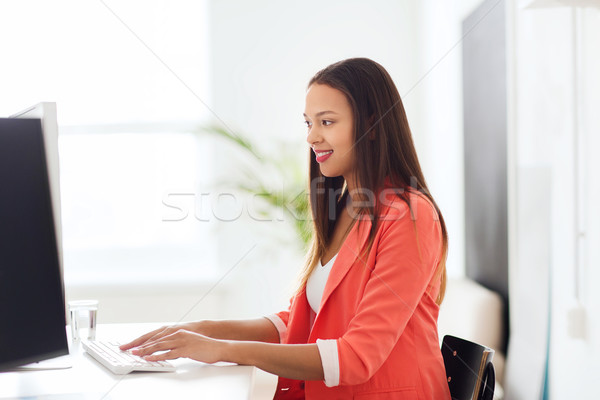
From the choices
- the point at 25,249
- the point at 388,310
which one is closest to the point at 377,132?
the point at 388,310

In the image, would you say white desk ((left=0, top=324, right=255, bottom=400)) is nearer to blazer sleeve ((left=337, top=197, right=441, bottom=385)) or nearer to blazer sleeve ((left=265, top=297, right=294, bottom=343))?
blazer sleeve ((left=337, top=197, right=441, bottom=385))

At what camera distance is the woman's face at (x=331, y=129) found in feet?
4.35

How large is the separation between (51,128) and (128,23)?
6.83 ft

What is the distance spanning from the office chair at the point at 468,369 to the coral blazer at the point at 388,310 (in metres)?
0.03

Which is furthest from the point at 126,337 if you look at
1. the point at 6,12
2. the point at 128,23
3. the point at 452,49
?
the point at 6,12

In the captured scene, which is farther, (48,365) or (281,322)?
(281,322)

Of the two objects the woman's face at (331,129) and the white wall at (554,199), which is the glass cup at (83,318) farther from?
the white wall at (554,199)

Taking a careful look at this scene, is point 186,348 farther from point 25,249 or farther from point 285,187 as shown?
point 285,187

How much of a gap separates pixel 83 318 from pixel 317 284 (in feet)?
1.86

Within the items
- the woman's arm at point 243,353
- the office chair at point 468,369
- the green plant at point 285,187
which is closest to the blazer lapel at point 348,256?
the woman's arm at point 243,353

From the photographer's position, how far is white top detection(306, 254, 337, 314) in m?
1.32

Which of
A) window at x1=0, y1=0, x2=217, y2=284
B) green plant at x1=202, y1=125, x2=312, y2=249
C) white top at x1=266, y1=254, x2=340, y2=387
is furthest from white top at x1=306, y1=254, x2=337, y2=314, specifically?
window at x1=0, y1=0, x2=217, y2=284

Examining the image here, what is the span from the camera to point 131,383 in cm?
96

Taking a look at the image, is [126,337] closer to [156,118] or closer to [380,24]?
[156,118]
